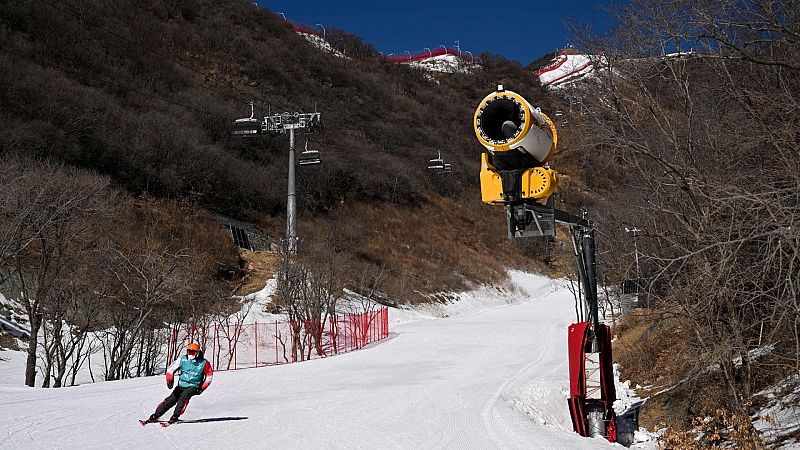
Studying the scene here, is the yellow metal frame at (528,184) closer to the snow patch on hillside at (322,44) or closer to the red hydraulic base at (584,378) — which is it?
the red hydraulic base at (584,378)

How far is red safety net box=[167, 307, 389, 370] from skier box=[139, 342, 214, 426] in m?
9.50

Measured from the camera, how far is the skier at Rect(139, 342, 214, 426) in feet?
32.9

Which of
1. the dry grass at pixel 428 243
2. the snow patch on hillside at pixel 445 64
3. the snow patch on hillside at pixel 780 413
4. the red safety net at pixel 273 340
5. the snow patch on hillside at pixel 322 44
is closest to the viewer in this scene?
the snow patch on hillside at pixel 780 413

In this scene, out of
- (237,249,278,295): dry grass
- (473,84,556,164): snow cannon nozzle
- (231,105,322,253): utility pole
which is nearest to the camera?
(473,84,556,164): snow cannon nozzle

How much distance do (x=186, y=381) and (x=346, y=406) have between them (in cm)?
334

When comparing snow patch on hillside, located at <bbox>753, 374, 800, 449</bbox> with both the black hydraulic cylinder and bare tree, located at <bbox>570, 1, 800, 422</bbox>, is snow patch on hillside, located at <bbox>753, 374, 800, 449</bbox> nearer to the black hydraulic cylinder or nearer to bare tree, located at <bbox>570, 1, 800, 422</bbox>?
bare tree, located at <bbox>570, 1, 800, 422</bbox>

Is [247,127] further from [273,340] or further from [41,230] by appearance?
[41,230]

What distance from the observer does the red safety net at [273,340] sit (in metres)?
21.1

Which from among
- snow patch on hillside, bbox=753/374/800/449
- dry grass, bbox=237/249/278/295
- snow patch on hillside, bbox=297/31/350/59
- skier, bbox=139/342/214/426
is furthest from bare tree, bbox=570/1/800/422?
snow patch on hillside, bbox=297/31/350/59

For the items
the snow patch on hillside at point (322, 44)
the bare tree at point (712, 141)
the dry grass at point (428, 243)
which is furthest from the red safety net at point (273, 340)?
the snow patch on hillside at point (322, 44)

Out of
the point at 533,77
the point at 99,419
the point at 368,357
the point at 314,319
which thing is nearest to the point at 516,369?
the point at 368,357

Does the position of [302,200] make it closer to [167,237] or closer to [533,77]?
[167,237]

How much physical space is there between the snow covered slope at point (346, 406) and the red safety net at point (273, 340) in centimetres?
192

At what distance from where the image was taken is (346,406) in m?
12.3
